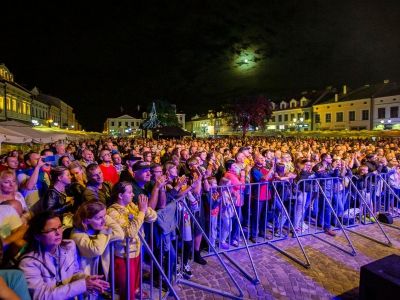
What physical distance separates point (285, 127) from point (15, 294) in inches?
2671

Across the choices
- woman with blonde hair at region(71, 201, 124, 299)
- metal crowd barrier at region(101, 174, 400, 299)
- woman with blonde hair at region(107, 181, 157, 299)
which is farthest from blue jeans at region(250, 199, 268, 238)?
woman with blonde hair at region(71, 201, 124, 299)

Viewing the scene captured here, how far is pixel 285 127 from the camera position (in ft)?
217

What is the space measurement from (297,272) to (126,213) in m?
3.20

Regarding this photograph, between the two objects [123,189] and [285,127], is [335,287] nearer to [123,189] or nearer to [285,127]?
[123,189]

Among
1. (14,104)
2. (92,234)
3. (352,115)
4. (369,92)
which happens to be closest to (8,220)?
(92,234)

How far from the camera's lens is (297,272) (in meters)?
4.96

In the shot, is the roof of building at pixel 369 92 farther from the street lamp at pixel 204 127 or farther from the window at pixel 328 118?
the street lamp at pixel 204 127

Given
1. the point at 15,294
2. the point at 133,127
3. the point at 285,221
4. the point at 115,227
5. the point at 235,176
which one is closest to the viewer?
the point at 15,294

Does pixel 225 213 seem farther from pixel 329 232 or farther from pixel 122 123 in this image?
pixel 122 123

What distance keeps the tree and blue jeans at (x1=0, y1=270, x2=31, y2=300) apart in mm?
44902

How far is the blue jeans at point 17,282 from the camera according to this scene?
2104 mm

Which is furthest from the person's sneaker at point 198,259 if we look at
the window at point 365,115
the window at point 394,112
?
the window at point 365,115

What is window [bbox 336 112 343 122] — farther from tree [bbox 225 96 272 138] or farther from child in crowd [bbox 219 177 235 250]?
child in crowd [bbox 219 177 235 250]

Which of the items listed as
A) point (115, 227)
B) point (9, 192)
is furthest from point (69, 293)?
point (9, 192)
